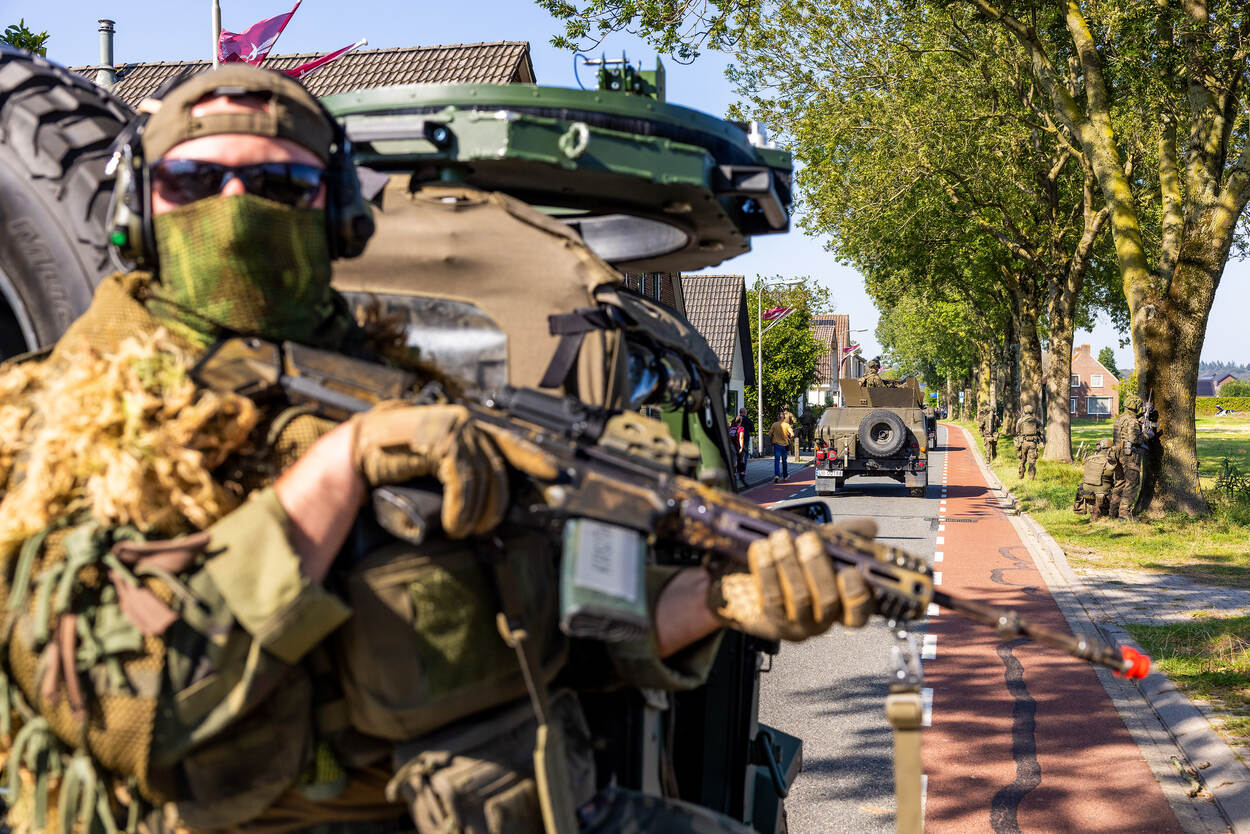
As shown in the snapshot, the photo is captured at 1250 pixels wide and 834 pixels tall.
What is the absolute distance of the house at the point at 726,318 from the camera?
38250mm

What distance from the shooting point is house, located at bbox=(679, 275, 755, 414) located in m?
38.2

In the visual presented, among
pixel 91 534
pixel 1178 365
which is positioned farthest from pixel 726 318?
pixel 91 534

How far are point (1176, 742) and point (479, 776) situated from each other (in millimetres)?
5815

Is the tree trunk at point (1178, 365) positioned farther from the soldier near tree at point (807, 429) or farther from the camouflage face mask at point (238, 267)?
the soldier near tree at point (807, 429)

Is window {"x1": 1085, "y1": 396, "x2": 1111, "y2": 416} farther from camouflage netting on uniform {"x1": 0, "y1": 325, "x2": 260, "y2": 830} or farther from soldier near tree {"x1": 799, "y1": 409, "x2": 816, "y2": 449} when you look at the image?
camouflage netting on uniform {"x1": 0, "y1": 325, "x2": 260, "y2": 830}

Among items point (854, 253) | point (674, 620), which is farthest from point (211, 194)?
point (854, 253)

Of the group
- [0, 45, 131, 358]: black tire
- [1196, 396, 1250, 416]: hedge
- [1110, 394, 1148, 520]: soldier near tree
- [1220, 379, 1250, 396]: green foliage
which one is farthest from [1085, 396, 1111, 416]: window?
[0, 45, 131, 358]: black tire

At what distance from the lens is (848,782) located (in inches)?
225

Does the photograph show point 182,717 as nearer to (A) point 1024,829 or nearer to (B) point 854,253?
(A) point 1024,829

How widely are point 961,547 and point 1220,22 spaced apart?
6837 mm

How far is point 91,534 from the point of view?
5.44ft

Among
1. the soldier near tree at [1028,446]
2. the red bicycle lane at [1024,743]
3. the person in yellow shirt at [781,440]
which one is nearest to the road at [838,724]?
the red bicycle lane at [1024,743]

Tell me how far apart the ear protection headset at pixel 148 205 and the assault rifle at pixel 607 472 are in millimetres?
245

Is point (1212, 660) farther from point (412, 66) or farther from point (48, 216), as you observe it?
point (412, 66)
